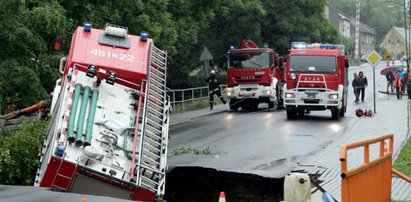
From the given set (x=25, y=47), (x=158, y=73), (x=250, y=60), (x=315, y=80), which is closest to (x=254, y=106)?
(x=250, y=60)

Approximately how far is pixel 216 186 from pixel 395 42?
6129 inches

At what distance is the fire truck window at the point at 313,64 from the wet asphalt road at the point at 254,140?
2141mm

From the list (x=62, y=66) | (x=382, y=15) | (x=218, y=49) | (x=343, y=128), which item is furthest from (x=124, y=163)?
(x=382, y=15)

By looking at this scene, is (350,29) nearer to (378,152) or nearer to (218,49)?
(218,49)

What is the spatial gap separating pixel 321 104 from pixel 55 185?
19.3 m

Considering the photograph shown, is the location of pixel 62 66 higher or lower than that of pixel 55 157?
higher

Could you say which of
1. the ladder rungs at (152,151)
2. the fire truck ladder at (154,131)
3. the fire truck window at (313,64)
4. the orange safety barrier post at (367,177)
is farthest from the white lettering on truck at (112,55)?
the fire truck window at (313,64)

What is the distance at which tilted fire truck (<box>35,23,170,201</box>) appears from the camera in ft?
35.6

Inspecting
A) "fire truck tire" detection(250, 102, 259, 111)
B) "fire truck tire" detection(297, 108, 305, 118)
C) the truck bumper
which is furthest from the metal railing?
"fire truck tire" detection(297, 108, 305, 118)

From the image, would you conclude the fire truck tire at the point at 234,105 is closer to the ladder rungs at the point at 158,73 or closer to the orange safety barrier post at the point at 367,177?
the ladder rungs at the point at 158,73

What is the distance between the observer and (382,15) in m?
176

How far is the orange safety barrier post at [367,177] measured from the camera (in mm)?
8773

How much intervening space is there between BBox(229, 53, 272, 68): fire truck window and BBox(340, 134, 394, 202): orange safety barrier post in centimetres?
2370

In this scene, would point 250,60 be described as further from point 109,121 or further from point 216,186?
point 109,121
